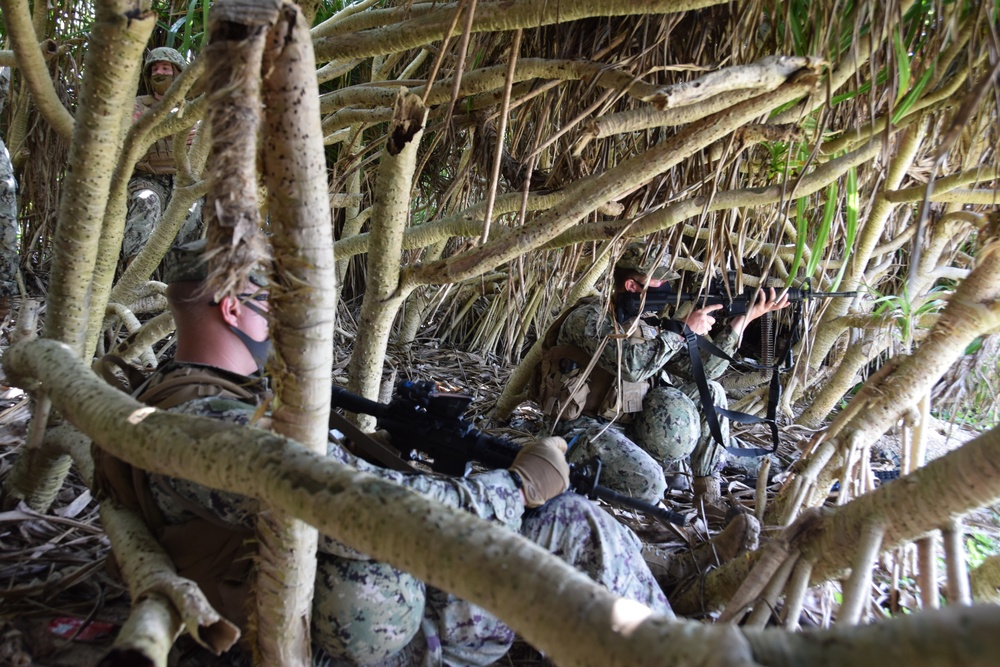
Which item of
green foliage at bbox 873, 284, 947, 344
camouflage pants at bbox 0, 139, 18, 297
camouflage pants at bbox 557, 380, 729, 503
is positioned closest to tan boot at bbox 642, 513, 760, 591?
camouflage pants at bbox 557, 380, 729, 503

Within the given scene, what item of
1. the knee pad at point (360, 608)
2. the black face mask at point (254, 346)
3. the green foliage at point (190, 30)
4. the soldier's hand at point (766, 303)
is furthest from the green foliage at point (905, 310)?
the green foliage at point (190, 30)

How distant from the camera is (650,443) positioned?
317 centimetres

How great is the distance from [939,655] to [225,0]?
96cm

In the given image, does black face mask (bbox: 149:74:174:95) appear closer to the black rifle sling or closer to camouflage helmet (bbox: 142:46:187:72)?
camouflage helmet (bbox: 142:46:187:72)

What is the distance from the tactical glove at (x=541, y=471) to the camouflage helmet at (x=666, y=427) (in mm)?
1580

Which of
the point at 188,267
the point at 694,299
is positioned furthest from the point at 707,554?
the point at 188,267

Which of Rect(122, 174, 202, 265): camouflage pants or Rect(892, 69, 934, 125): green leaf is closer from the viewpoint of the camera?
Rect(892, 69, 934, 125): green leaf

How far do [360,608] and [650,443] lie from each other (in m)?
2.04

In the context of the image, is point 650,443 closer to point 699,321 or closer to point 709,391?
point 709,391

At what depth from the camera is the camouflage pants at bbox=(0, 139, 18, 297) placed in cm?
254

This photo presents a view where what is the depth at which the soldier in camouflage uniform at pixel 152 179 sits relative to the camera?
4.02 meters

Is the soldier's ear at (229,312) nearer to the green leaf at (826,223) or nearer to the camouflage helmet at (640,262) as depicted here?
the green leaf at (826,223)

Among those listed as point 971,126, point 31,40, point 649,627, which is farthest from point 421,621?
point 971,126

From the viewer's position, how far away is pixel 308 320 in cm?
94
